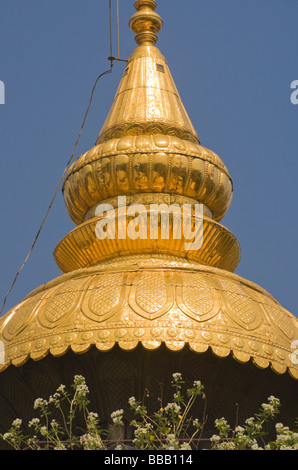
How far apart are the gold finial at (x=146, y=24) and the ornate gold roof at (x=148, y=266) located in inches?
0.8

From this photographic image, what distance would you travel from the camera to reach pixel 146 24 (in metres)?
20.7

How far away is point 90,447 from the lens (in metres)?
10.7

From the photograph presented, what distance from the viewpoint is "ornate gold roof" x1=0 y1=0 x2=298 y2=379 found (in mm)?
15516

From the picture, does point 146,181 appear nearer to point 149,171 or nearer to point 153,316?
point 149,171

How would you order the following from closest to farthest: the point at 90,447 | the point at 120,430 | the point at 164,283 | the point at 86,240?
1. the point at 90,447
2. the point at 120,430
3. the point at 164,283
4. the point at 86,240

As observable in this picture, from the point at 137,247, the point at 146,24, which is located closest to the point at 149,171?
the point at 137,247

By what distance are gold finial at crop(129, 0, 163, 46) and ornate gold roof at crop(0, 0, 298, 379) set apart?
0.02m

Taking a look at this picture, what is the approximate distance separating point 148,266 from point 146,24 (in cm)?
554

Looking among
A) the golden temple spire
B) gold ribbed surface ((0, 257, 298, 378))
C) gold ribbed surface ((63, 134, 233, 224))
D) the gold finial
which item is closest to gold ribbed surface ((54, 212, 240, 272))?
the golden temple spire

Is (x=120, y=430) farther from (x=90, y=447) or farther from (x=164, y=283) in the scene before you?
(x=90, y=447)

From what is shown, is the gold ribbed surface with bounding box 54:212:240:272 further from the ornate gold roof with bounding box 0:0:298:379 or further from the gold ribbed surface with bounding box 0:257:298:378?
the gold ribbed surface with bounding box 0:257:298:378

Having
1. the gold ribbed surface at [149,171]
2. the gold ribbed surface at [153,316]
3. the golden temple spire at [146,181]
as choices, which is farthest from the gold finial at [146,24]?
the gold ribbed surface at [153,316]
